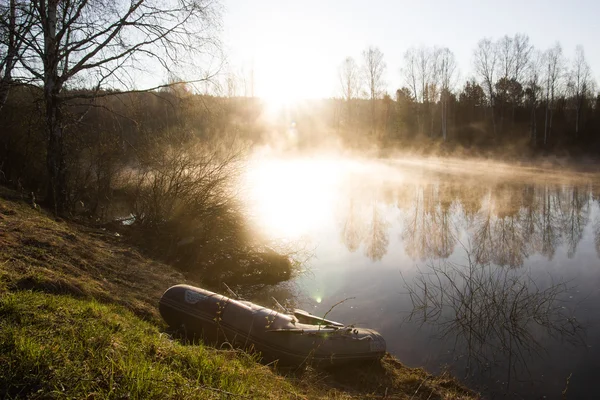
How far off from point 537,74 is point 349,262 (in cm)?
4088

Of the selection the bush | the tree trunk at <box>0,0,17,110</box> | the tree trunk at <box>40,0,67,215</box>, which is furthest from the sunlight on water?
the tree trunk at <box>0,0,17,110</box>

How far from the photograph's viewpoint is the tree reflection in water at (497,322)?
7.49 m

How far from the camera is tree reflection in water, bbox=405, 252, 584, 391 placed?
24.6 feet

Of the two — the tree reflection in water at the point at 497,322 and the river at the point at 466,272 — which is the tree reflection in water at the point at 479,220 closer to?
the river at the point at 466,272

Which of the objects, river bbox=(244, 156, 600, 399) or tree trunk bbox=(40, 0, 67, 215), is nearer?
river bbox=(244, 156, 600, 399)

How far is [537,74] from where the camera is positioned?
145 ft

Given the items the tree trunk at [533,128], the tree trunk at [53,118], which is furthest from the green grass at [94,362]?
the tree trunk at [533,128]

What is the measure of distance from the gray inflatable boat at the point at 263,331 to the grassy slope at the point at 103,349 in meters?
0.25

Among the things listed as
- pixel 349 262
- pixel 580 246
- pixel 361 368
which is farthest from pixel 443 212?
pixel 361 368

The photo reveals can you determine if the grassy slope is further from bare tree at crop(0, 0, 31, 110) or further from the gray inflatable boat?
bare tree at crop(0, 0, 31, 110)

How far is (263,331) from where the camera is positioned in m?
6.21

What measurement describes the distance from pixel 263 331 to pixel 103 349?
2875mm

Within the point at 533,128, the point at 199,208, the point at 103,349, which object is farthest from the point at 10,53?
the point at 533,128

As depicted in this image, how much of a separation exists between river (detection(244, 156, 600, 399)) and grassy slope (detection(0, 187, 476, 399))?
143 cm
